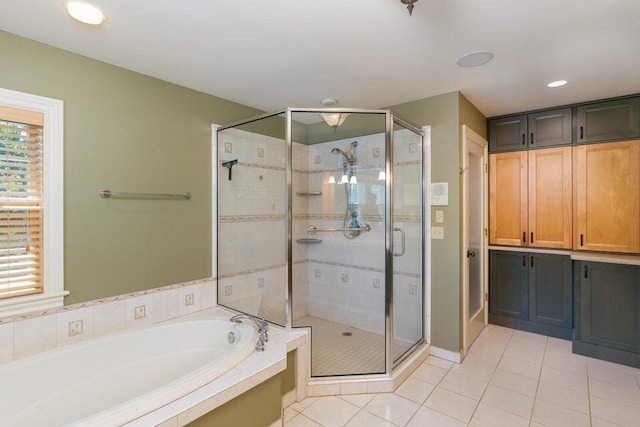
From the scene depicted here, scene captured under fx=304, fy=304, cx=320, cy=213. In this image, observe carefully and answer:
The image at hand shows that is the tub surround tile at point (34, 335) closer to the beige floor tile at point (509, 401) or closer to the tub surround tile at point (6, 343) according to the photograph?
the tub surround tile at point (6, 343)

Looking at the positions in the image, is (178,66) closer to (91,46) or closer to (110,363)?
(91,46)

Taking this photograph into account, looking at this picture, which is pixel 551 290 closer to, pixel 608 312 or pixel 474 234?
pixel 608 312

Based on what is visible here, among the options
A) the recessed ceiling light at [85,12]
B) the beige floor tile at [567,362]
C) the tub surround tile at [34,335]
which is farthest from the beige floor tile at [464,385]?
the recessed ceiling light at [85,12]

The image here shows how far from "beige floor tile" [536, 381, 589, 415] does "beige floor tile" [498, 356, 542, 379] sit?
162 mm

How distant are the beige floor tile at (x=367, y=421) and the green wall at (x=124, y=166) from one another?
1.66 meters

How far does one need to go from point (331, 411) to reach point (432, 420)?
2.18 ft

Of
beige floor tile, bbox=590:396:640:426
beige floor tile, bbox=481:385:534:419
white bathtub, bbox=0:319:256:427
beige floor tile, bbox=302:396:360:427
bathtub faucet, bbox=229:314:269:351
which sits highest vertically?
bathtub faucet, bbox=229:314:269:351

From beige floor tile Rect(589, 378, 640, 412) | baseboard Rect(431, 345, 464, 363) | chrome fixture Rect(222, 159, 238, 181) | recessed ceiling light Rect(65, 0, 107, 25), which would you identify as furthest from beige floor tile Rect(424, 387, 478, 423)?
recessed ceiling light Rect(65, 0, 107, 25)

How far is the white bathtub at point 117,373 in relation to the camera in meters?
1.54

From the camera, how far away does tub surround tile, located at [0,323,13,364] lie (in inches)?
68.3

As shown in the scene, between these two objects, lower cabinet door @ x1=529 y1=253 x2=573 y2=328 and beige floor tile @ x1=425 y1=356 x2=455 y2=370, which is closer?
beige floor tile @ x1=425 y1=356 x2=455 y2=370

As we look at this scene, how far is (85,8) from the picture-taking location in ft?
5.18

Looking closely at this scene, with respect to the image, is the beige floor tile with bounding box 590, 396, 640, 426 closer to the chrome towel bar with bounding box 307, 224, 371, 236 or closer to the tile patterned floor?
the tile patterned floor

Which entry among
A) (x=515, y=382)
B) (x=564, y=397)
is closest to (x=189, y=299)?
(x=515, y=382)
